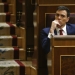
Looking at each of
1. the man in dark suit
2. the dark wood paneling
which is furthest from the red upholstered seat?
the man in dark suit

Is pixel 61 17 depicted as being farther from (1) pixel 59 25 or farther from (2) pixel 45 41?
(2) pixel 45 41

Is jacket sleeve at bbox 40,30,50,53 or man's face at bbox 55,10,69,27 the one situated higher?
man's face at bbox 55,10,69,27

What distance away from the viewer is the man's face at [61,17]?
337 cm

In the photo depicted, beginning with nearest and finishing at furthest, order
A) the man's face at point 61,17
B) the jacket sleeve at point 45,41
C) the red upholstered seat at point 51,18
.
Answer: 1. the jacket sleeve at point 45,41
2. the man's face at point 61,17
3. the red upholstered seat at point 51,18

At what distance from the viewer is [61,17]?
3381 mm

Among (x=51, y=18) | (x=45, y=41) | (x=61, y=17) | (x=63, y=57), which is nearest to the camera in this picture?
(x=63, y=57)

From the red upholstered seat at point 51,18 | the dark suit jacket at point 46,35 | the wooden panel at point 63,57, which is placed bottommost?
the wooden panel at point 63,57

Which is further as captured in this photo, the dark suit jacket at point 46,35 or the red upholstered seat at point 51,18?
the red upholstered seat at point 51,18

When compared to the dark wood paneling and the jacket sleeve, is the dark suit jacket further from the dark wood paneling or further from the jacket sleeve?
the dark wood paneling

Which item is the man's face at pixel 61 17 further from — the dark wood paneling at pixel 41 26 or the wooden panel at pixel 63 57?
the wooden panel at pixel 63 57

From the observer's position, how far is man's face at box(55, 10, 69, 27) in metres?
3.37

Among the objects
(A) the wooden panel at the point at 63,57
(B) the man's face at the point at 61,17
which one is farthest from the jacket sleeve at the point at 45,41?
(A) the wooden panel at the point at 63,57

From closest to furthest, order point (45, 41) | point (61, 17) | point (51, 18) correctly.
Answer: point (45, 41), point (61, 17), point (51, 18)

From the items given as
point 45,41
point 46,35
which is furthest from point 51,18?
point 45,41
